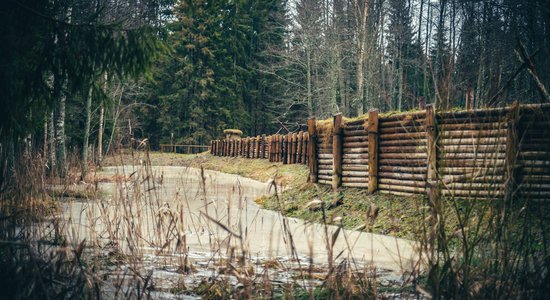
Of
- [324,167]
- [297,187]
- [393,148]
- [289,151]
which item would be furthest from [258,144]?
[393,148]

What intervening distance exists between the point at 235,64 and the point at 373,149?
107 ft

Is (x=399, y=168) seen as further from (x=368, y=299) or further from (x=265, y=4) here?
(x=265, y=4)

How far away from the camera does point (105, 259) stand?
4.07 m

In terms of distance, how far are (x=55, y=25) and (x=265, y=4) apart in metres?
39.1

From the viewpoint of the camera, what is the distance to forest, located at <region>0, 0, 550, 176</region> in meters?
3.22

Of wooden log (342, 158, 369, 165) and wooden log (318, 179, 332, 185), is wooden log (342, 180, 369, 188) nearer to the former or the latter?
wooden log (342, 158, 369, 165)

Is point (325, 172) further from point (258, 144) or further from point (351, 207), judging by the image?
point (258, 144)

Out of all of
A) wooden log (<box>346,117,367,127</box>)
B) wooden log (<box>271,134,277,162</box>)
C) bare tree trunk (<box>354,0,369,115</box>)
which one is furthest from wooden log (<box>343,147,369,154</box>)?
bare tree trunk (<box>354,0,369,115</box>)

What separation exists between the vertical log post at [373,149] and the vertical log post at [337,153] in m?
0.95

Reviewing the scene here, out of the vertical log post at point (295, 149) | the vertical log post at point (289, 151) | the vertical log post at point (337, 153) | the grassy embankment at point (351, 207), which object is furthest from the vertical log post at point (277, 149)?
the vertical log post at point (337, 153)

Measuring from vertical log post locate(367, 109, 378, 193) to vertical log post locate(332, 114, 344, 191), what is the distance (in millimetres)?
948

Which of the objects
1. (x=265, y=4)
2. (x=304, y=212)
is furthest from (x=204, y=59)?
(x=304, y=212)

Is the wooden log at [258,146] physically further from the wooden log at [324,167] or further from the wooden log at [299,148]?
the wooden log at [324,167]

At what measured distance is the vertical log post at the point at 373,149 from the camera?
828cm
